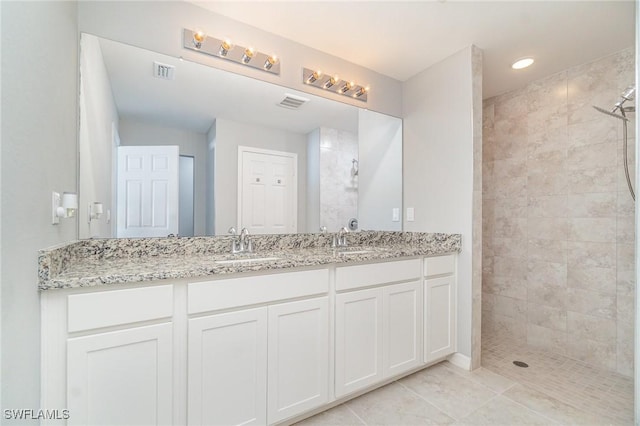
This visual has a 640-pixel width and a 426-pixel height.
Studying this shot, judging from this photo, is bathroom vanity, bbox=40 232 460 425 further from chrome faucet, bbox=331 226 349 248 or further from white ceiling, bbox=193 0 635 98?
white ceiling, bbox=193 0 635 98

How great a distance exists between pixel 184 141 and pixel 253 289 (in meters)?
1.09

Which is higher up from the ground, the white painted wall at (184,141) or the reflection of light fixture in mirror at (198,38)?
the reflection of light fixture in mirror at (198,38)

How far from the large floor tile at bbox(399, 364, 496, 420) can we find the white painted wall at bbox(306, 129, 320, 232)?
127 centimetres

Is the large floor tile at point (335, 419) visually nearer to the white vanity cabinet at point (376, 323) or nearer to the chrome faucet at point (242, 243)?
the white vanity cabinet at point (376, 323)

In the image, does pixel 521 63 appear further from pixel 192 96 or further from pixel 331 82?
pixel 192 96

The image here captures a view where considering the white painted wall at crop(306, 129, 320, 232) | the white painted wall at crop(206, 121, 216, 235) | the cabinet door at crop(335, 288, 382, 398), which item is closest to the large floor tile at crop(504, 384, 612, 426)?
the cabinet door at crop(335, 288, 382, 398)

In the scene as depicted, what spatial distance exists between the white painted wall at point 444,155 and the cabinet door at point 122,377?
1.97m

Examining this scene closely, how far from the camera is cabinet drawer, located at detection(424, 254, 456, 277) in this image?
203 centimetres

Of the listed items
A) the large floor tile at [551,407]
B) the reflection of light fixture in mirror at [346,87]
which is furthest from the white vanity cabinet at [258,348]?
the reflection of light fixture in mirror at [346,87]

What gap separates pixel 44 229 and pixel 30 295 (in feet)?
0.78

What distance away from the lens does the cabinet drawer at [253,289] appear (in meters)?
1.23

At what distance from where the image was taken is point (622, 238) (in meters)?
2.08

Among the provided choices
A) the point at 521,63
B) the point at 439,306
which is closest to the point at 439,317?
the point at 439,306

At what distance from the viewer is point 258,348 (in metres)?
1.35
